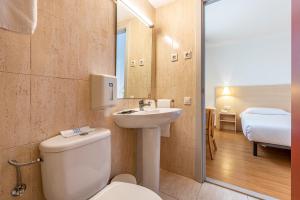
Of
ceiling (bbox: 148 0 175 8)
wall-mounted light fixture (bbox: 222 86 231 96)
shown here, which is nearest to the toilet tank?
ceiling (bbox: 148 0 175 8)

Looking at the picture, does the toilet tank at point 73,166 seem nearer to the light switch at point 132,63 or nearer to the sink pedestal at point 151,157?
the sink pedestal at point 151,157

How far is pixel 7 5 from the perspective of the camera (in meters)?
0.52

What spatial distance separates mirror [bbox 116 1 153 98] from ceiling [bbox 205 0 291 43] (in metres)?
1.05

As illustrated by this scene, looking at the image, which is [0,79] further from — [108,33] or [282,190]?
[282,190]

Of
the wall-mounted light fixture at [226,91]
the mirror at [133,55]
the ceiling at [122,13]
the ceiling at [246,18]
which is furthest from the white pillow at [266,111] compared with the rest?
the ceiling at [122,13]

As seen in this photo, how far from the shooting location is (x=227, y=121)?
13.4 ft

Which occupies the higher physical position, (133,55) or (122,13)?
(122,13)

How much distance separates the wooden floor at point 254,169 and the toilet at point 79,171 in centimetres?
140

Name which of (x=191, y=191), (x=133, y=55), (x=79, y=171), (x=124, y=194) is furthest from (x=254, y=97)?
(x=79, y=171)

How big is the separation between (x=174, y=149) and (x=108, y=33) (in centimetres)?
152

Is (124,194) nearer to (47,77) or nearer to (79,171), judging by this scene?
(79,171)

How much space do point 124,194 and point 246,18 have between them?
141 inches

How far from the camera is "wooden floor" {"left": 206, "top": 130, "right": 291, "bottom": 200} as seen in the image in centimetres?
157

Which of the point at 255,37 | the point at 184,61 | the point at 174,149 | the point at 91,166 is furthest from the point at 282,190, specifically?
the point at 255,37
